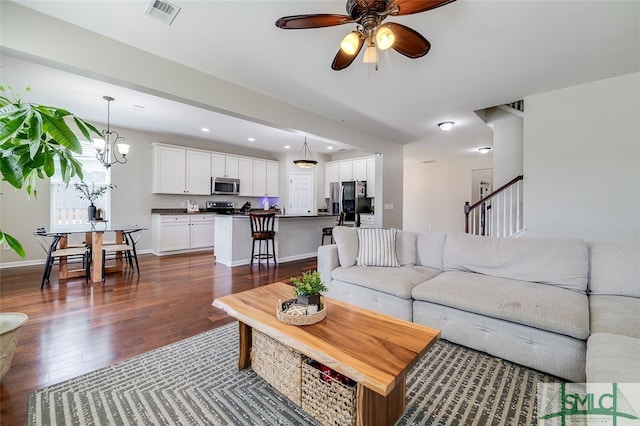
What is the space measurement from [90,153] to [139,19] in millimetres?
4264

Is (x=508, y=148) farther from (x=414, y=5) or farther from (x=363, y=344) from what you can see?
(x=363, y=344)

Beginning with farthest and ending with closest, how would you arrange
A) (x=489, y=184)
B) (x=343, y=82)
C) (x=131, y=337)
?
(x=489, y=184) < (x=343, y=82) < (x=131, y=337)

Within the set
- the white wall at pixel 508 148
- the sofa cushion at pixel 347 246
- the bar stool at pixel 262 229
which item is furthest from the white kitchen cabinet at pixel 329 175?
the sofa cushion at pixel 347 246

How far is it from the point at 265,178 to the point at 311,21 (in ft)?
19.9

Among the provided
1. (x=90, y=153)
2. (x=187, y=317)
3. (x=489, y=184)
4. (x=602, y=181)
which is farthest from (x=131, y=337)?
(x=489, y=184)

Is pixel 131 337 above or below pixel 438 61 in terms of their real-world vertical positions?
below

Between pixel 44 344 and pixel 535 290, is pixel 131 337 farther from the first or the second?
pixel 535 290

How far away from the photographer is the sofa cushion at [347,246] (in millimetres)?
2945

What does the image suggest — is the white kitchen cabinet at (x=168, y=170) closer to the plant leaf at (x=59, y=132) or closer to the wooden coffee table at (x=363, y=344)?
the wooden coffee table at (x=363, y=344)

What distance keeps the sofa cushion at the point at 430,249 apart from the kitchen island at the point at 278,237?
2716mm

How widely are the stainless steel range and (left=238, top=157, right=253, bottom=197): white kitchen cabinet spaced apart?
47cm

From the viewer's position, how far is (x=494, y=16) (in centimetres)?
210

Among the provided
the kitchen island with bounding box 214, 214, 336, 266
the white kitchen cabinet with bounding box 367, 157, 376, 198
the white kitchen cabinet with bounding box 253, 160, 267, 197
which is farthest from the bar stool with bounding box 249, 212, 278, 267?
the white kitchen cabinet with bounding box 367, 157, 376, 198

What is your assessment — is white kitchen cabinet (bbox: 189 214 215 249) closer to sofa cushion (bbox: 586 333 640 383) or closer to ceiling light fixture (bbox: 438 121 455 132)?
ceiling light fixture (bbox: 438 121 455 132)
